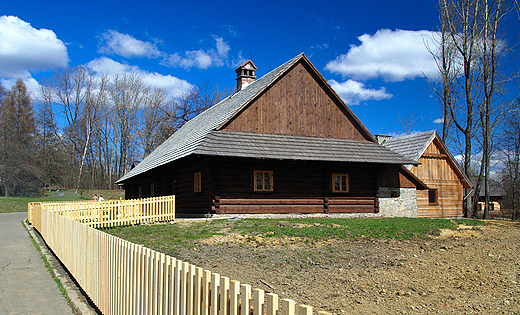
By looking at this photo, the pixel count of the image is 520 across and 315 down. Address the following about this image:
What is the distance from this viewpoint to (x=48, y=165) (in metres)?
51.3

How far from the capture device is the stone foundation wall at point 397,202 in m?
21.8

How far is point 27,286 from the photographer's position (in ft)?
26.8

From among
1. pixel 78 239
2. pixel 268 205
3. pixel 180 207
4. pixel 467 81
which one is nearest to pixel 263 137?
pixel 268 205

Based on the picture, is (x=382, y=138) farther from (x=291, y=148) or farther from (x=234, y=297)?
(x=234, y=297)

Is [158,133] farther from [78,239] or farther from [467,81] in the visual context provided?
[78,239]

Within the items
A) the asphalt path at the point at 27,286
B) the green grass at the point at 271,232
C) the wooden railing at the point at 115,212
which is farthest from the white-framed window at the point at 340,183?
the asphalt path at the point at 27,286

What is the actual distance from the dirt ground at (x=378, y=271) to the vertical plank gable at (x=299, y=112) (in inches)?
383

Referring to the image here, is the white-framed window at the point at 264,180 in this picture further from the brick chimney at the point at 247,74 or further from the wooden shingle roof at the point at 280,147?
the brick chimney at the point at 247,74

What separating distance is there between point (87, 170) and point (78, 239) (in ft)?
185

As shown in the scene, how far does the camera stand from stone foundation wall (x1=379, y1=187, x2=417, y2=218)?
2183 cm

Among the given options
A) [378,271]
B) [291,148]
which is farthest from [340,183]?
[378,271]

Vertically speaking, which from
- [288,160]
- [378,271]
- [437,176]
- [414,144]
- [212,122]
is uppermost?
[212,122]

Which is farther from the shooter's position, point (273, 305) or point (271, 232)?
point (271, 232)

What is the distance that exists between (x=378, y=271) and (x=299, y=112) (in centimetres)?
1390
